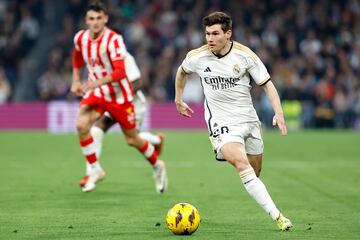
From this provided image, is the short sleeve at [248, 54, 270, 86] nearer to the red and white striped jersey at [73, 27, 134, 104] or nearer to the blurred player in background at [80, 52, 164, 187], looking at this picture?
the red and white striped jersey at [73, 27, 134, 104]

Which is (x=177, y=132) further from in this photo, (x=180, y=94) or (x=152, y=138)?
(x=180, y=94)

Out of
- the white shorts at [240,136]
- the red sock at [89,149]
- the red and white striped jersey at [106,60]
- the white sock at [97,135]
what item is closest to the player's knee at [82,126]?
the red sock at [89,149]

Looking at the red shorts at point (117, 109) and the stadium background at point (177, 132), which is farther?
the red shorts at point (117, 109)

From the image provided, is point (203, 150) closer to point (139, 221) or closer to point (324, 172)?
point (324, 172)

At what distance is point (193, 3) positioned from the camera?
2891 cm

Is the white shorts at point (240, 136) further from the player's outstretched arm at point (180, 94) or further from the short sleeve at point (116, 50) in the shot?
the short sleeve at point (116, 50)

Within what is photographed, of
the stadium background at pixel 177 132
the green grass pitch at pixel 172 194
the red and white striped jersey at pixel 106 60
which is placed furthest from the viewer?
the red and white striped jersey at pixel 106 60

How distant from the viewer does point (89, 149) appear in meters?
11.3

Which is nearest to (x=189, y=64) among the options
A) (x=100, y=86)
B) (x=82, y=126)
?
(x=100, y=86)

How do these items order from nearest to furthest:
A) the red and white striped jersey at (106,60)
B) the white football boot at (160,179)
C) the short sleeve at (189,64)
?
the short sleeve at (189,64)
the red and white striped jersey at (106,60)
the white football boot at (160,179)

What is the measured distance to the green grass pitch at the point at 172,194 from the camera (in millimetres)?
8273

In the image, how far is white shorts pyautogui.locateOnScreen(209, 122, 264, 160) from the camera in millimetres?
8477

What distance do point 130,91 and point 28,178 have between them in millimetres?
2606

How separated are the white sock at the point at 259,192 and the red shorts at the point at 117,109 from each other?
11.3 ft
